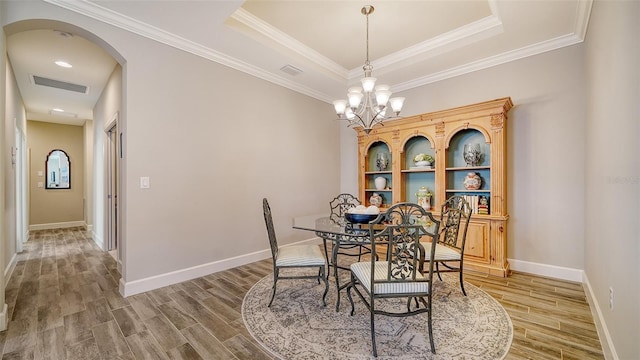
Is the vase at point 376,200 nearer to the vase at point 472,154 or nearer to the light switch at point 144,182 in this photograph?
the vase at point 472,154

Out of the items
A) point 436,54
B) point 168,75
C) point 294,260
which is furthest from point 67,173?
point 436,54

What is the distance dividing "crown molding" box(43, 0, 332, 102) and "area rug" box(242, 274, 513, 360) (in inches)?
116

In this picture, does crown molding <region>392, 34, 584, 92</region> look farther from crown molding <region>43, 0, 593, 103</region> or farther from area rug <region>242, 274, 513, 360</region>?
area rug <region>242, 274, 513, 360</region>

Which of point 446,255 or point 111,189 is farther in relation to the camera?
point 111,189

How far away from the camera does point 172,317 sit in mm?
2342

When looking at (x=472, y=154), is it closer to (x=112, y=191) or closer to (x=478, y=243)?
(x=478, y=243)

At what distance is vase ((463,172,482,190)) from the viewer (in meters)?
3.63

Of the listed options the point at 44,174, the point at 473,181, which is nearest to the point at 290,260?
the point at 473,181

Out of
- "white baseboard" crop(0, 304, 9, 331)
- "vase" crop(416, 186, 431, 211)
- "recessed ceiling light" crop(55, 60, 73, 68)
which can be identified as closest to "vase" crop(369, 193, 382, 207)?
"vase" crop(416, 186, 431, 211)

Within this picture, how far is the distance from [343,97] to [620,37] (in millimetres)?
3916

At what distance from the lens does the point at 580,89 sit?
310 cm

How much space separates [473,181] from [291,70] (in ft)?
9.93

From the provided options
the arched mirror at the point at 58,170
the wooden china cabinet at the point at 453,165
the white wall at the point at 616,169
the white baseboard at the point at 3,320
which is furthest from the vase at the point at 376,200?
the arched mirror at the point at 58,170

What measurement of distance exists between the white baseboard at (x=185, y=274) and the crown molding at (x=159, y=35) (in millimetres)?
2627
